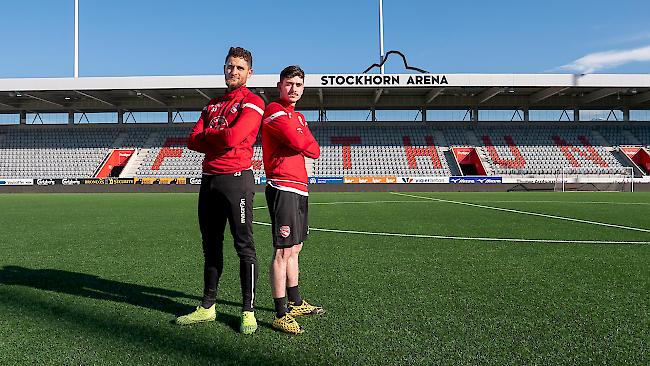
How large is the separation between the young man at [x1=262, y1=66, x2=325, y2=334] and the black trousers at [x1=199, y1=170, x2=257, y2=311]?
0.14 metres

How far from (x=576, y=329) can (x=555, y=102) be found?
3613 centimetres

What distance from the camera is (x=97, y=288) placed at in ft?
12.3

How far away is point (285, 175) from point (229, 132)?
46cm

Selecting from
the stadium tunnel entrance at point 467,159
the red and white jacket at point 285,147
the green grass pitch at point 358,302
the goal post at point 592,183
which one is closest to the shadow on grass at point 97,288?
the green grass pitch at point 358,302

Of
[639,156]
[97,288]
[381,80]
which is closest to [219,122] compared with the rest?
[97,288]

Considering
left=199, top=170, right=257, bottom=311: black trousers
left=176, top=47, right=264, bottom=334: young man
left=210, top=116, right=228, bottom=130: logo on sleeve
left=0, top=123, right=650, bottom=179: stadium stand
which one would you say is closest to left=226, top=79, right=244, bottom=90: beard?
left=176, top=47, right=264, bottom=334: young man

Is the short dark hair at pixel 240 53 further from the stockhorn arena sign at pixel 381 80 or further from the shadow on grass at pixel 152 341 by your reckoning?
the stockhorn arena sign at pixel 381 80

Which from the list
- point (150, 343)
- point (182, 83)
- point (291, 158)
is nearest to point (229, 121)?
point (291, 158)

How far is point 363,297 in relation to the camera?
3.47 m

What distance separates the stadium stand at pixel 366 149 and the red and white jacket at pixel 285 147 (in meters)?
26.4

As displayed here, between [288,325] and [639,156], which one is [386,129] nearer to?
[639,156]

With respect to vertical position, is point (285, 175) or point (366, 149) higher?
point (366, 149)

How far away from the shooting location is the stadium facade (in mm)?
28516

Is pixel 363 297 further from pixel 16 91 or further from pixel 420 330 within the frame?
pixel 16 91
